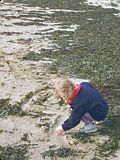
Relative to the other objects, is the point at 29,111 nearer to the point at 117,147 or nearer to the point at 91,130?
the point at 91,130

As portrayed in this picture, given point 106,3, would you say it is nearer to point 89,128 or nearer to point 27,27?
point 27,27

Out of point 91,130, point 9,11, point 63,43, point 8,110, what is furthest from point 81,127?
point 9,11

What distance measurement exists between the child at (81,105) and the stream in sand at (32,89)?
253 millimetres

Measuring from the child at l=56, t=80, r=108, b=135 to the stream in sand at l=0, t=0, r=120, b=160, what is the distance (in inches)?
10.0

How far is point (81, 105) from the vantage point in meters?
6.90

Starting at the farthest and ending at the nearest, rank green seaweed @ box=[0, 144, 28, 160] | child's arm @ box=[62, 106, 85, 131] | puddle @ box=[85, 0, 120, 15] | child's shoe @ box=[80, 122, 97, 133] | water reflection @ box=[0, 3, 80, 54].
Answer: puddle @ box=[85, 0, 120, 15] < water reflection @ box=[0, 3, 80, 54] < child's shoe @ box=[80, 122, 97, 133] < child's arm @ box=[62, 106, 85, 131] < green seaweed @ box=[0, 144, 28, 160]

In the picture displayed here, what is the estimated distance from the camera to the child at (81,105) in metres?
6.77

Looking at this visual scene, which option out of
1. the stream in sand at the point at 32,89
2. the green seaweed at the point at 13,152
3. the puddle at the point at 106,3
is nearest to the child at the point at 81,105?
the stream in sand at the point at 32,89

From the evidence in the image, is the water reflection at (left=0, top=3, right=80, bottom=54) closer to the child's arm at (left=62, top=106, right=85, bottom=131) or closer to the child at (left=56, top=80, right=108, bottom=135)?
the child at (left=56, top=80, right=108, bottom=135)

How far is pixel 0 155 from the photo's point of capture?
255 inches

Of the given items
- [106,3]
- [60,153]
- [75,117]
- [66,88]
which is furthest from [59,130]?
[106,3]

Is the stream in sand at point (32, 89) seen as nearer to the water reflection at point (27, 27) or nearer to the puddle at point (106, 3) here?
the water reflection at point (27, 27)

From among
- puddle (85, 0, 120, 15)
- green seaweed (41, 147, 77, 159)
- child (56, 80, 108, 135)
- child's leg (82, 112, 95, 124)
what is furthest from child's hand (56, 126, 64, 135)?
puddle (85, 0, 120, 15)

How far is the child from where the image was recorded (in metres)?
6.77
